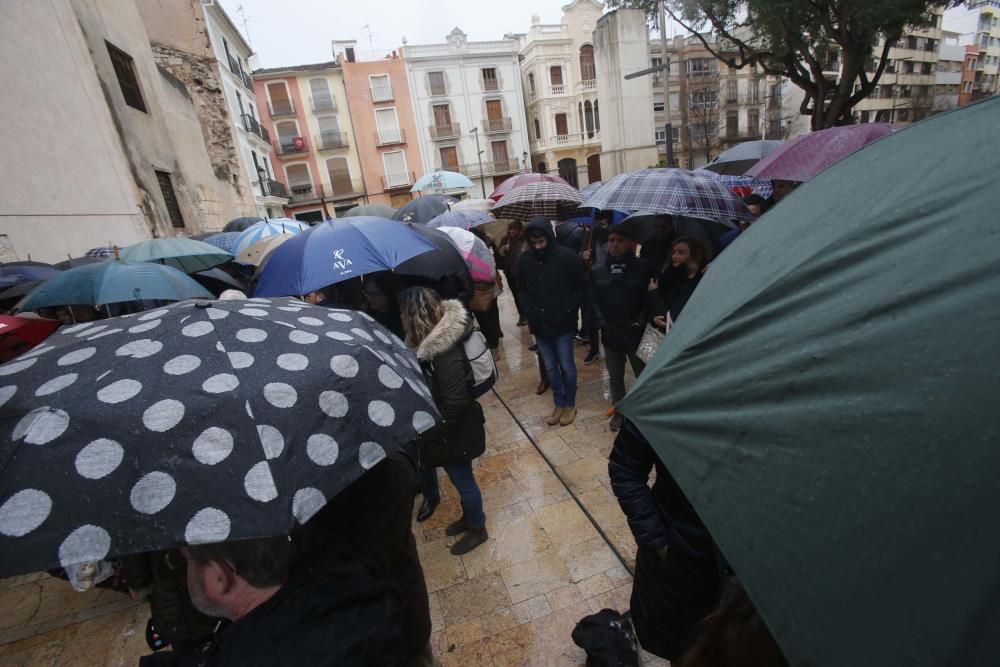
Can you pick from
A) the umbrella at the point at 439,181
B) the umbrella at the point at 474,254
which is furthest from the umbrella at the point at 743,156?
the umbrella at the point at 474,254

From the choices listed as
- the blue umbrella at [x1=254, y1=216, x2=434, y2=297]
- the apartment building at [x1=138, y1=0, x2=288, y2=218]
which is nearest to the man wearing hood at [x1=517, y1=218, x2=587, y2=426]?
the blue umbrella at [x1=254, y1=216, x2=434, y2=297]

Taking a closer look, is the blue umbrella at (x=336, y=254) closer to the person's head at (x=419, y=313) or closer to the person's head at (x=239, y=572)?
the person's head at (x=419, y=313)

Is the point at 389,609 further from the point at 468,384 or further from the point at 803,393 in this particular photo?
the point at 468,384

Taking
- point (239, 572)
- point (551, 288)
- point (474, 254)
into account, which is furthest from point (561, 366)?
point (239, 572)

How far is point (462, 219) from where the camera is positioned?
22.8 ft

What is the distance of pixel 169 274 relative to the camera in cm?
387

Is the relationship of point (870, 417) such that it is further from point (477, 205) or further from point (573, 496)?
point (477, 205)

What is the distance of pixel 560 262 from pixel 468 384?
74.5 inches

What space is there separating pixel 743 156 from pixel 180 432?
33.6ft

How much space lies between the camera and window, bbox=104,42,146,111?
1038cm

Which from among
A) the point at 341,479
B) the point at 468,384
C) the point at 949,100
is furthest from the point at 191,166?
the point at 949,100

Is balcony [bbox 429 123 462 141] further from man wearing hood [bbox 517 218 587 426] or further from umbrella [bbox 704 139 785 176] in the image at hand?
man wearing hood [bbox 517 218 587 426]

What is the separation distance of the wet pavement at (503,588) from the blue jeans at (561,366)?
688mm

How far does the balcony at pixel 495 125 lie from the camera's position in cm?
3516
